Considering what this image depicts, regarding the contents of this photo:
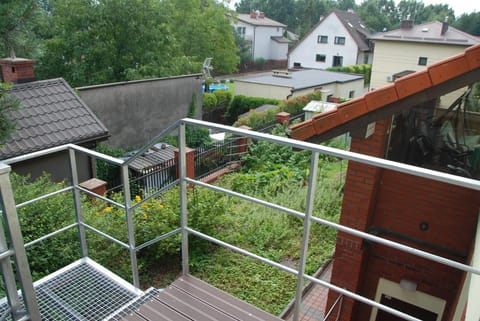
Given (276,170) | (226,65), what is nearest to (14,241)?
(276,170)

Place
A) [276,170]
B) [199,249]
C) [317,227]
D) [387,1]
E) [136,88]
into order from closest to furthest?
[199,249], [317,227], [276,170], [136,88], [387,1]

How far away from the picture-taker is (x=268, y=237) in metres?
6.52

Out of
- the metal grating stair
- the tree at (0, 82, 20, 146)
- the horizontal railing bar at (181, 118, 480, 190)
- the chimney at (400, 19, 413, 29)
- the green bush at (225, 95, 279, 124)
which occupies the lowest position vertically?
the green bush at (225, 95, 279, 124)

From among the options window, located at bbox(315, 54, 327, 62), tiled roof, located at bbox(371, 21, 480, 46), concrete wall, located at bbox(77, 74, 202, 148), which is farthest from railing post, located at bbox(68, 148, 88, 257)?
window, located at bbox(315, 54, 327, 62)

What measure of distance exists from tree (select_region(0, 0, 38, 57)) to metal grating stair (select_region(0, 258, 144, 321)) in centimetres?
232

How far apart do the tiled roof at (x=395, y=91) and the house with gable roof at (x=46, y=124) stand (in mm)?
5411

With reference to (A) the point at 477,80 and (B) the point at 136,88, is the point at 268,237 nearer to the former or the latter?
(A) the point at 477,80

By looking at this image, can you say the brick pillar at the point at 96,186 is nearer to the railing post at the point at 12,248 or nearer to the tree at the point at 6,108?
the tree at the point at 6,108

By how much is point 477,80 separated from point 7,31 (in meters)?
4.42

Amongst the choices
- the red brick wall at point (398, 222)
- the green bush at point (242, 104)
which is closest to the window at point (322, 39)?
the green bush at point (242, 104)

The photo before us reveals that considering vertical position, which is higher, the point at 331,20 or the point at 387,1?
the point at 387,1

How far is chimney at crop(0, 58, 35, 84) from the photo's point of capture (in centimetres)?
855

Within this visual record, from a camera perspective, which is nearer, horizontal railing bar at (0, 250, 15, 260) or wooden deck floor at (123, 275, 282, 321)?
horizontal railing bar at (0, 250, 15, 260)

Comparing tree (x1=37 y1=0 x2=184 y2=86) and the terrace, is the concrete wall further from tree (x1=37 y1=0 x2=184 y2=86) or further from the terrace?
the terrace
